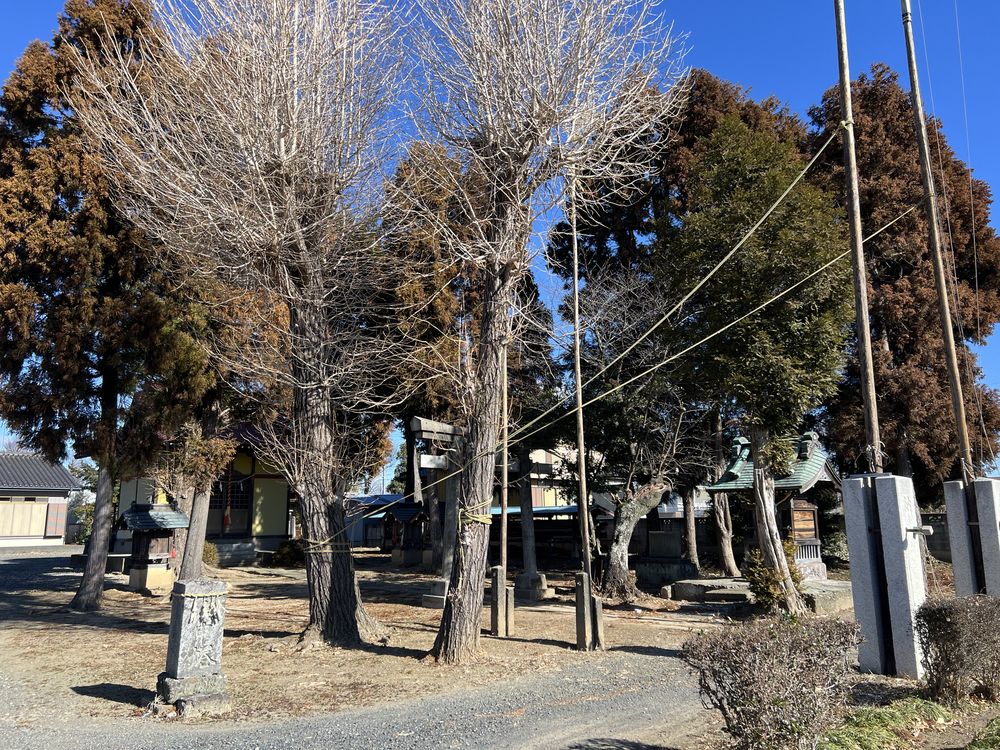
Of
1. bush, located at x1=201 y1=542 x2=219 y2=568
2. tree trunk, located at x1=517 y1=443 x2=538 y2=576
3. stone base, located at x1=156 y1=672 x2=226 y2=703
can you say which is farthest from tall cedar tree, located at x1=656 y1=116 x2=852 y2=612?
bush, located at x1=201 y1=542 x2=219 y2=568

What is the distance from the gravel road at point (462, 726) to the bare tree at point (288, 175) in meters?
3.33

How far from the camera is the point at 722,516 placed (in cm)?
2011

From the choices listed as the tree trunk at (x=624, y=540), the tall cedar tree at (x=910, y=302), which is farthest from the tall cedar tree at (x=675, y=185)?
the tree trunk at (x=624, y=540)

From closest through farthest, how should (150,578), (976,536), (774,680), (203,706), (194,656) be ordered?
(774,680) → (203,706) → (194,656) → (976,536) → (150,578)

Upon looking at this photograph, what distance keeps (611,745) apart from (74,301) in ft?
41.2

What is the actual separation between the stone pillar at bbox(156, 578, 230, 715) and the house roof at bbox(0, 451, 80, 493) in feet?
112

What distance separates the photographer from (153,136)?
9383 mm

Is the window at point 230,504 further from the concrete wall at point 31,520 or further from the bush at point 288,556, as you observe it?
the concrete wall at point 31,520

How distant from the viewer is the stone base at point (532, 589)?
16250mm

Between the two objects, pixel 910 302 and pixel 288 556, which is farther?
pixel 288 556

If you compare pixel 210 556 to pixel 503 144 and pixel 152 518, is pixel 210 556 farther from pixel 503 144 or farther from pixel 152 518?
pixel 503 144

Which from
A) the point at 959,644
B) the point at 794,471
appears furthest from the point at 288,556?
the point at 959,644

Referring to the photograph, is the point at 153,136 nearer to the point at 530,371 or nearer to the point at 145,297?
the point at 145,297

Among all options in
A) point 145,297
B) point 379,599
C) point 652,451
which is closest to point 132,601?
point 379,599
